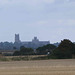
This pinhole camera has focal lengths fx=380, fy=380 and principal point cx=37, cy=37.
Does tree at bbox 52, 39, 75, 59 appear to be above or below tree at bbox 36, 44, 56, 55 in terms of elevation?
below

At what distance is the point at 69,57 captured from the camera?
199ft
